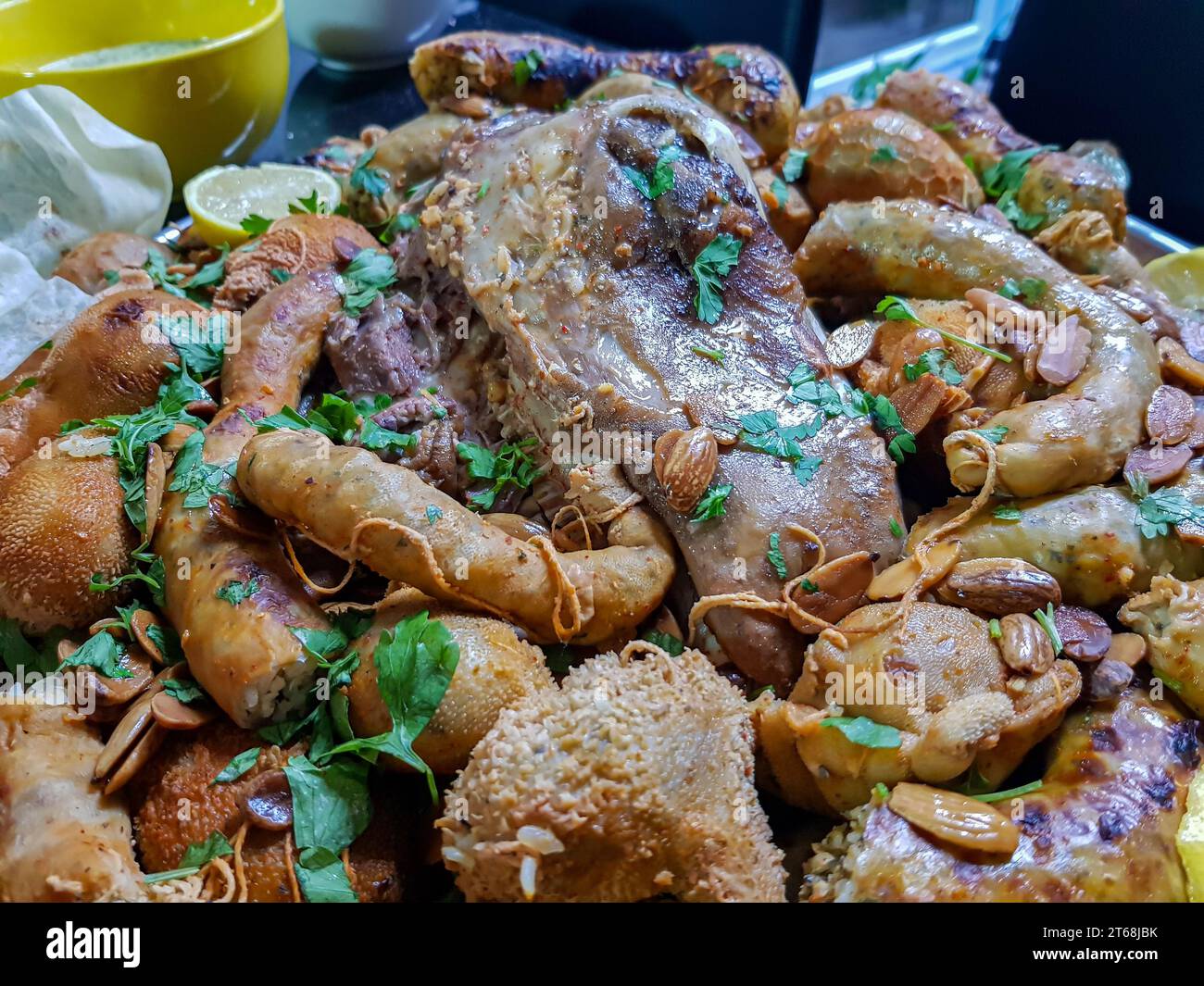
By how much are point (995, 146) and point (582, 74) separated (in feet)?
5.32

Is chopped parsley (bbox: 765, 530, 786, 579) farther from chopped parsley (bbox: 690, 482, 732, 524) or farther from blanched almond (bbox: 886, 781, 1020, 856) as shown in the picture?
blanched almond (bbox: 886, 781, 1020, 856)

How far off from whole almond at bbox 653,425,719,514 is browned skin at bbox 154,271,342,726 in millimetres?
900

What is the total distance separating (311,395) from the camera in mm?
2959

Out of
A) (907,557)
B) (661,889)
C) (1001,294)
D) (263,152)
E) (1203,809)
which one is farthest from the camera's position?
(263,152)

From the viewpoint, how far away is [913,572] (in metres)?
2.29

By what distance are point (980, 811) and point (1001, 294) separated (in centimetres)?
158

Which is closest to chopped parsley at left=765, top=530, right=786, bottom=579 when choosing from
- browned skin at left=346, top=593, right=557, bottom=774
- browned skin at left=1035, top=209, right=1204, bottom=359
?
browned skin at left=346, top=593, right=557, bottom=774

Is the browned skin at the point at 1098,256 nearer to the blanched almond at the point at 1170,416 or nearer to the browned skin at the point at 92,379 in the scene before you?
the blanched almond at the point at 1170,416

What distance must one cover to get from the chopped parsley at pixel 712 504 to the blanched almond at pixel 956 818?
0.77m

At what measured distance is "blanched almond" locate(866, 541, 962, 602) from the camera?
89.1 inches

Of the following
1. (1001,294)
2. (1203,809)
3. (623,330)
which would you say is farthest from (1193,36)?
(1203,809)

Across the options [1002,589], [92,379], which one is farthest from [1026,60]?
[92,379]

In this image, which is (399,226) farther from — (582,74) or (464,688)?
(464,688)

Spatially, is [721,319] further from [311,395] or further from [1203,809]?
[1203,809]
